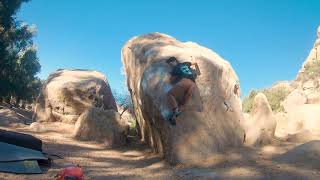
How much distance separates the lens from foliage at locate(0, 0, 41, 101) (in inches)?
895

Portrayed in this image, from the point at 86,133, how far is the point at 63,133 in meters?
1.36

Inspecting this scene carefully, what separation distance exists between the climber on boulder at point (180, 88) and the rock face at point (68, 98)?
726 cm

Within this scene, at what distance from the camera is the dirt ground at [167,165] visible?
25.0ft

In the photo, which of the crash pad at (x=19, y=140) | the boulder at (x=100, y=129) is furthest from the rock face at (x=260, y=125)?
the crash pad at (x=19, y=140)

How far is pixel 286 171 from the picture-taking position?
25.0 ft

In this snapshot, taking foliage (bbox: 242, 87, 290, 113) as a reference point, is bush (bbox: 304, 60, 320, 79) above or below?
→ above

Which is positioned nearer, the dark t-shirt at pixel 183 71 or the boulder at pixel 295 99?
the dark t-shirt at pixel 183 71

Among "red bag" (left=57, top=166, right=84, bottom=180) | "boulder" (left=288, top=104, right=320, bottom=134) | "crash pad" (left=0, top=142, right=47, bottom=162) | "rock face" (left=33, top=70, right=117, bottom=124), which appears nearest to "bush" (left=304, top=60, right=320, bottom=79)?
"boulder" (left=288, top=104, right=320, bottom=134)

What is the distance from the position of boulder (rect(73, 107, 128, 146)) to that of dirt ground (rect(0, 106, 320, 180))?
107cm

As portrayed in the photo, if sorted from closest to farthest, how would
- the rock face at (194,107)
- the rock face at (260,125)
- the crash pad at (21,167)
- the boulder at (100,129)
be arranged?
1. the crash pad at (21,167)
2. the rock face at (194,107)
3. the rock face at (260,125)
4. the boulder at (100,129)

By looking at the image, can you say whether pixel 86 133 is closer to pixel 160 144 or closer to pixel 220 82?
pixel 160 144

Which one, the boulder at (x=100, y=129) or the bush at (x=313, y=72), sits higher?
the bush at (x=313, y=72)

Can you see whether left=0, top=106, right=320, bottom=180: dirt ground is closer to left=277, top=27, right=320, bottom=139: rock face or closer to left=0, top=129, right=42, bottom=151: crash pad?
left=0, top=129, right=42, bottom=151: crash pad

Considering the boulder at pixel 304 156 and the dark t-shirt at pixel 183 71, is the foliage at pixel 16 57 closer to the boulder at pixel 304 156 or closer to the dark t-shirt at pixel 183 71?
the dark t-shirt at pixel 183 71
